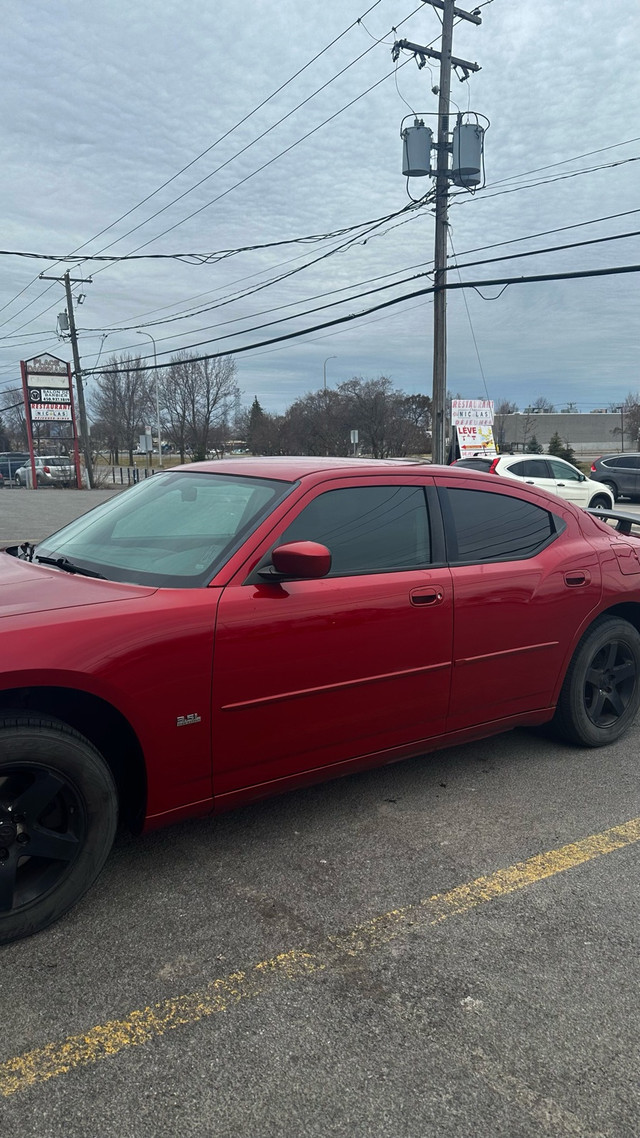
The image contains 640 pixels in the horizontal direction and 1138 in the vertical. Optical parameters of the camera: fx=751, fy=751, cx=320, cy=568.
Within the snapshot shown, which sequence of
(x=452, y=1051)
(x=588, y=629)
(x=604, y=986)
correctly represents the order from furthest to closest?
(x=588, y=629), (x=604, y=986), (x=452, y=1051)

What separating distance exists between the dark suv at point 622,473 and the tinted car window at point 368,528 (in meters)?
22.2

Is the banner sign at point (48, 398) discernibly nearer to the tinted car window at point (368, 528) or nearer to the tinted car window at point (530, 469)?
the tinted car window at point (530, 469)

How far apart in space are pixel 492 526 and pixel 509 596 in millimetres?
383

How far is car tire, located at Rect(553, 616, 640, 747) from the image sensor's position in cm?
402

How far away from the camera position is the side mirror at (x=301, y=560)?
2.75 meters

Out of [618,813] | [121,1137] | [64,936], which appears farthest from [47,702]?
[618,813]

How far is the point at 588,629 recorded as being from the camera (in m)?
4.07

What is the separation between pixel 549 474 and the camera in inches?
684

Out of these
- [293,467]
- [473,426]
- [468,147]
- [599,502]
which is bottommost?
[599,502]

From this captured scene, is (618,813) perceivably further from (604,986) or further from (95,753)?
(95,753)

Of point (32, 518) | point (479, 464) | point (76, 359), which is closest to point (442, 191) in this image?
point (479, 464)

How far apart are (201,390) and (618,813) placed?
6218 centimetres

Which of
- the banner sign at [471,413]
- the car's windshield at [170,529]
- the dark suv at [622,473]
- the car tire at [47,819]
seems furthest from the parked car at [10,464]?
the car tire at [47,819]

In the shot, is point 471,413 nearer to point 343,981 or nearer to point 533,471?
point 533,471
